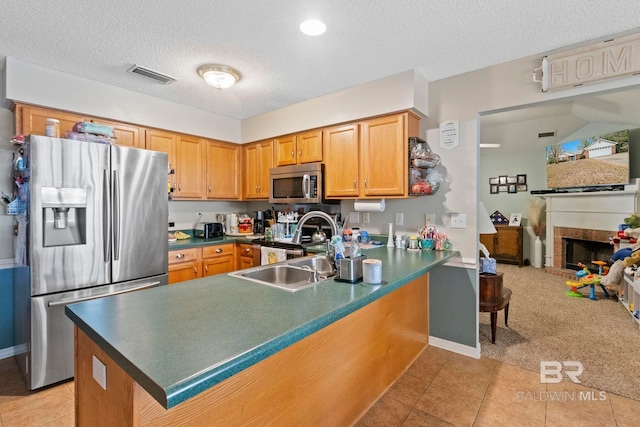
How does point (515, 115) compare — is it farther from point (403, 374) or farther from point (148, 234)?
point (148, 234)

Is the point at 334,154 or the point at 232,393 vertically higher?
the point at 334,154

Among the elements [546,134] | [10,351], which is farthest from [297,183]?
[546,134]

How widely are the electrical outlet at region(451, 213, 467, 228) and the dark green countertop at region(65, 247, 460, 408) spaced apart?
129 centimetres

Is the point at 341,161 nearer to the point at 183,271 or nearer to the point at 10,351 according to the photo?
the point at 183,271

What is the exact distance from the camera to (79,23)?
1.97 m

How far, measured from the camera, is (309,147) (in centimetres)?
338

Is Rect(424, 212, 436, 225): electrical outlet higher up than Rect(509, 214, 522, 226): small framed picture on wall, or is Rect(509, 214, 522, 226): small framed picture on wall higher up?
Rect(424, 212, 436, 225): electrical outlet

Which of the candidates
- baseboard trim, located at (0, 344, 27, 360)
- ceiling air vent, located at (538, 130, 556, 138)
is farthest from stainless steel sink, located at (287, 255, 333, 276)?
ceiling air vent, located at (538, 130, 556, 138)

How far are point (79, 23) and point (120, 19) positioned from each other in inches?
11.6

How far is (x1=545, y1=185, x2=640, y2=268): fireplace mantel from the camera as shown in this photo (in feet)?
16.5

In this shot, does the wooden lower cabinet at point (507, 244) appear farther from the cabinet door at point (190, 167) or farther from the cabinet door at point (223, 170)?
the cabinet door at point (190, 167)

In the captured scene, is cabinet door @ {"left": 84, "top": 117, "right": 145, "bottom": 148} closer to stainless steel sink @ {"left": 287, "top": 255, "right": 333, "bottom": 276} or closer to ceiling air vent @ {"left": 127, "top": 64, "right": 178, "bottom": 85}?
ceiling air vent @ {"left": 127, "top": 64, "right": 178, "bottom": 85}

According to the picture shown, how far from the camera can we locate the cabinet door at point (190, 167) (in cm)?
353

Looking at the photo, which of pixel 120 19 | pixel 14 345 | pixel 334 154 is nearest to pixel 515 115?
pixel 334 154
